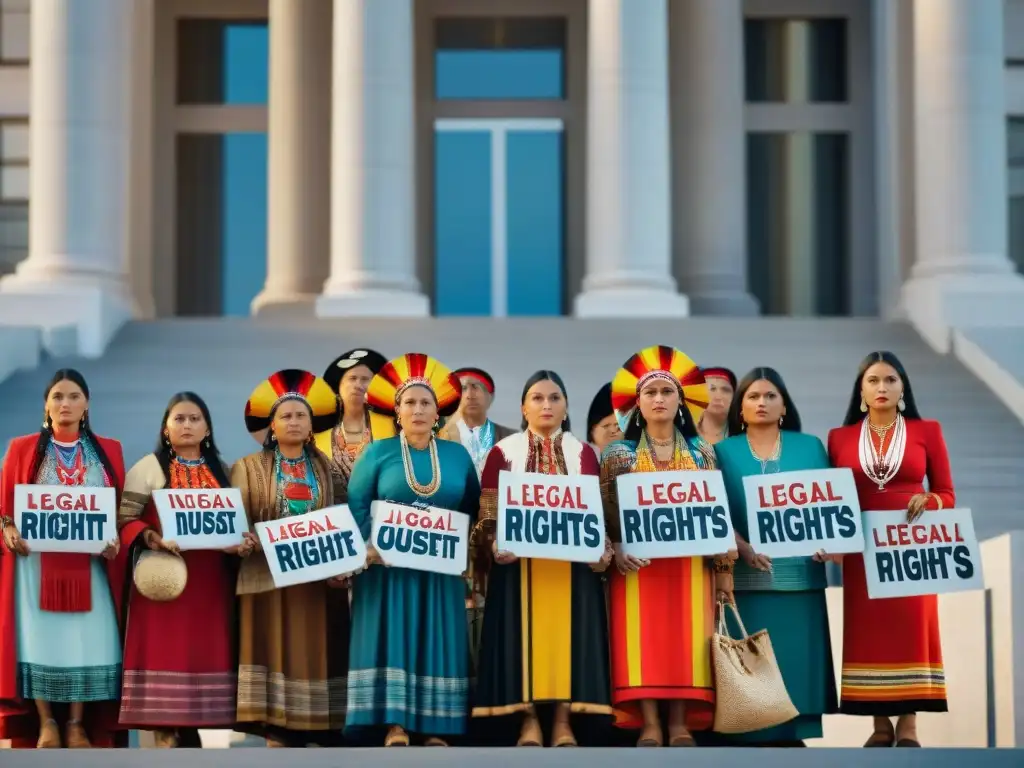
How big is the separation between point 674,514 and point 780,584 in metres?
0.91

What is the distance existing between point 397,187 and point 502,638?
1848cm

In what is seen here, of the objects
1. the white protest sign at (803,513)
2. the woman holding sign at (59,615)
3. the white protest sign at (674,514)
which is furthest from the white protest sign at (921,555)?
the woman holding sign at (59,615)

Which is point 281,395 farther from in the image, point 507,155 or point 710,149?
point 507,155

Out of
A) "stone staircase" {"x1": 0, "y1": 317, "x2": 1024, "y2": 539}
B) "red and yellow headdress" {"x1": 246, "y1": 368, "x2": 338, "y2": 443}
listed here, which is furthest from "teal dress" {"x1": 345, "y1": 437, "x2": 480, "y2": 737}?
"stone staircase" {"x1": 0, "y1": 317, "x2": 1024, "y2": 539}

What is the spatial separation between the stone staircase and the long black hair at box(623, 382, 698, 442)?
9.11 meters

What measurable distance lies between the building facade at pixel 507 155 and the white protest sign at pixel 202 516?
16576 millimetres

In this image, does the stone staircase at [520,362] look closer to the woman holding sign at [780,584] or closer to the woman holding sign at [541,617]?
the woman holding sign at [780,584]

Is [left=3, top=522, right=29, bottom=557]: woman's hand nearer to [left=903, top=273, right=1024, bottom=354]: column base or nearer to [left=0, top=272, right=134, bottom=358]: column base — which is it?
[left=0, top=272, right=134, bottom=358]: column base

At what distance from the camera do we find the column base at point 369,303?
3120 centimetres

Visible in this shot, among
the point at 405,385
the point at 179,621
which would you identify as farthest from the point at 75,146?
the point at 179,621

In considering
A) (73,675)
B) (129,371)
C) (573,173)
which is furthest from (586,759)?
(573,173)

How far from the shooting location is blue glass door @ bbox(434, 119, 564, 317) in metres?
38.6

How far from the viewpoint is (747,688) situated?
1329cm

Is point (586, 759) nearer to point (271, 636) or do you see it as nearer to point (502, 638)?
point (502, 638)
